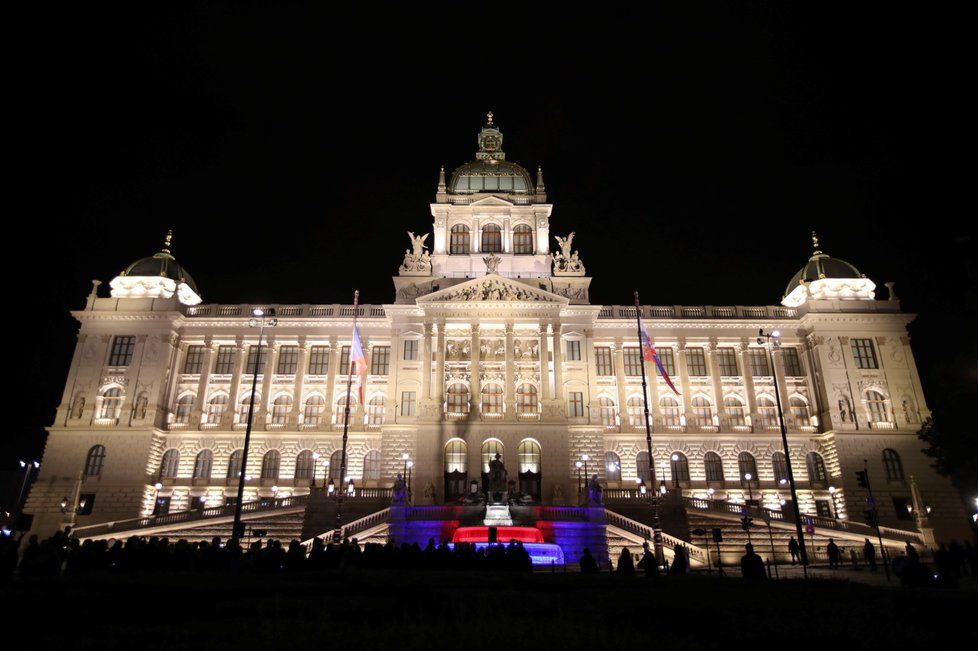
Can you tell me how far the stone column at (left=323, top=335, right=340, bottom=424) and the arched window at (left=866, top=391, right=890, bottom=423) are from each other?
47.9m

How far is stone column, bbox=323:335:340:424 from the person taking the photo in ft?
187

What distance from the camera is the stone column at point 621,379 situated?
57.1 m

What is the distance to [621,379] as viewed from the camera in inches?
2304

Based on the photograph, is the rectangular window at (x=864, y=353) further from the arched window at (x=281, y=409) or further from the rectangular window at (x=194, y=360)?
the rectangular window at (x=194, y=360)

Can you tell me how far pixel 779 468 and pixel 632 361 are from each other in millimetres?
15727

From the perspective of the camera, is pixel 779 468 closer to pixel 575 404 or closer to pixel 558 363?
pixel 575 404

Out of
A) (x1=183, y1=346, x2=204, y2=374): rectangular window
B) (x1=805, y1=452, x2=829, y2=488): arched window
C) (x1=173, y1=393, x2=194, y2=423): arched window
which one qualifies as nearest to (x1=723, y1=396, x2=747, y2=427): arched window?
(x1=805, y1=452, x2=829, y2=488): arched window

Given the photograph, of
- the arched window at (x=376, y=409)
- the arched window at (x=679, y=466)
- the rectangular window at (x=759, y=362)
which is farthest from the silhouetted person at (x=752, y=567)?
the rectangular window at (x=759, y=362)

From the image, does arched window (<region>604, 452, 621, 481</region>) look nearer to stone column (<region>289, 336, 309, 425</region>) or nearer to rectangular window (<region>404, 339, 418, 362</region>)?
rectangular window (<region>404, 339, 418, 362</region>)

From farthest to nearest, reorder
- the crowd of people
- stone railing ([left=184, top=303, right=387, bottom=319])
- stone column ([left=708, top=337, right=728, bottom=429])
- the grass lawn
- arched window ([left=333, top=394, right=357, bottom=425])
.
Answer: stone railing ([left=184, top=303, right=387, bottom=319]) → stone column ([left=708, top=337, right=728, bottom=429]) → arched window ([left=333, top=394, right=357, bottom=425]) → the crowd of people → the grass lawn

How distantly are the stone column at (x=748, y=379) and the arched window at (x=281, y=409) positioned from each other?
1670 inches

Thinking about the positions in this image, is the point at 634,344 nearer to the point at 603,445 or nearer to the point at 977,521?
the point at 603,445

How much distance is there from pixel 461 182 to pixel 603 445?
32783mm

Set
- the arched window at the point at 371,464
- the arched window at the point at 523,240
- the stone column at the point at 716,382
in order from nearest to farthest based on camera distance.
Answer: the arched window at the point at 371,464
the stone column at the point at 716,382
the arched window at the point at 523,240
